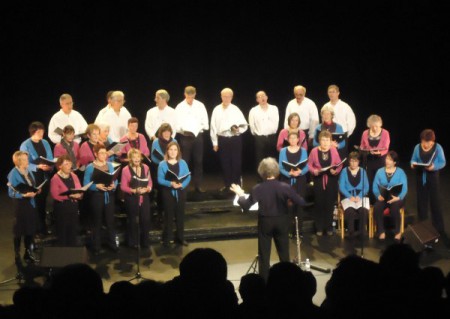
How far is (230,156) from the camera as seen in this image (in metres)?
9.91

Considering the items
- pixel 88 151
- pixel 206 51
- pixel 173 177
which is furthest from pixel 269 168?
pixel 206 51

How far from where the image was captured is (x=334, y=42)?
1318cm

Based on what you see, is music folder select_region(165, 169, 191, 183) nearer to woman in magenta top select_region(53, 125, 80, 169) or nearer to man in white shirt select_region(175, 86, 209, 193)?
woman in magenta top select_region(53, 125, 80, 169)

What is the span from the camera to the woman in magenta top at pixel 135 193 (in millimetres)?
8180

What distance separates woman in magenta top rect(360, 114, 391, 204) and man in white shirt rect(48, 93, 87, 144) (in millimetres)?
4238

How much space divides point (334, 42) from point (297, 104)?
3.62 m

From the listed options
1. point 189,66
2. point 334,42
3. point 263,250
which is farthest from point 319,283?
point 334,42

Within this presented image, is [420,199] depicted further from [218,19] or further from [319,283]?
[218,19]

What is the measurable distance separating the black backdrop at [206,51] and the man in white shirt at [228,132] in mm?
2562

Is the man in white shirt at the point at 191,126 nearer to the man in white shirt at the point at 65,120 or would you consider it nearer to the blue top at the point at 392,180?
the man in white shirt at the point at 65,120

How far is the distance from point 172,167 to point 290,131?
188cm

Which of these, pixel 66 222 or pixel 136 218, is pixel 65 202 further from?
pixel 136 218

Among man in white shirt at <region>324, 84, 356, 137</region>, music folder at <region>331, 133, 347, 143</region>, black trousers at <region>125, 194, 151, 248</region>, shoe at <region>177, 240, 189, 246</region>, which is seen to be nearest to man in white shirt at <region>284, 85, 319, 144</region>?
man in white shirt at <region>324, 84, 356, 137</region>

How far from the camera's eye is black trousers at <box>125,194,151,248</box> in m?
8.30
